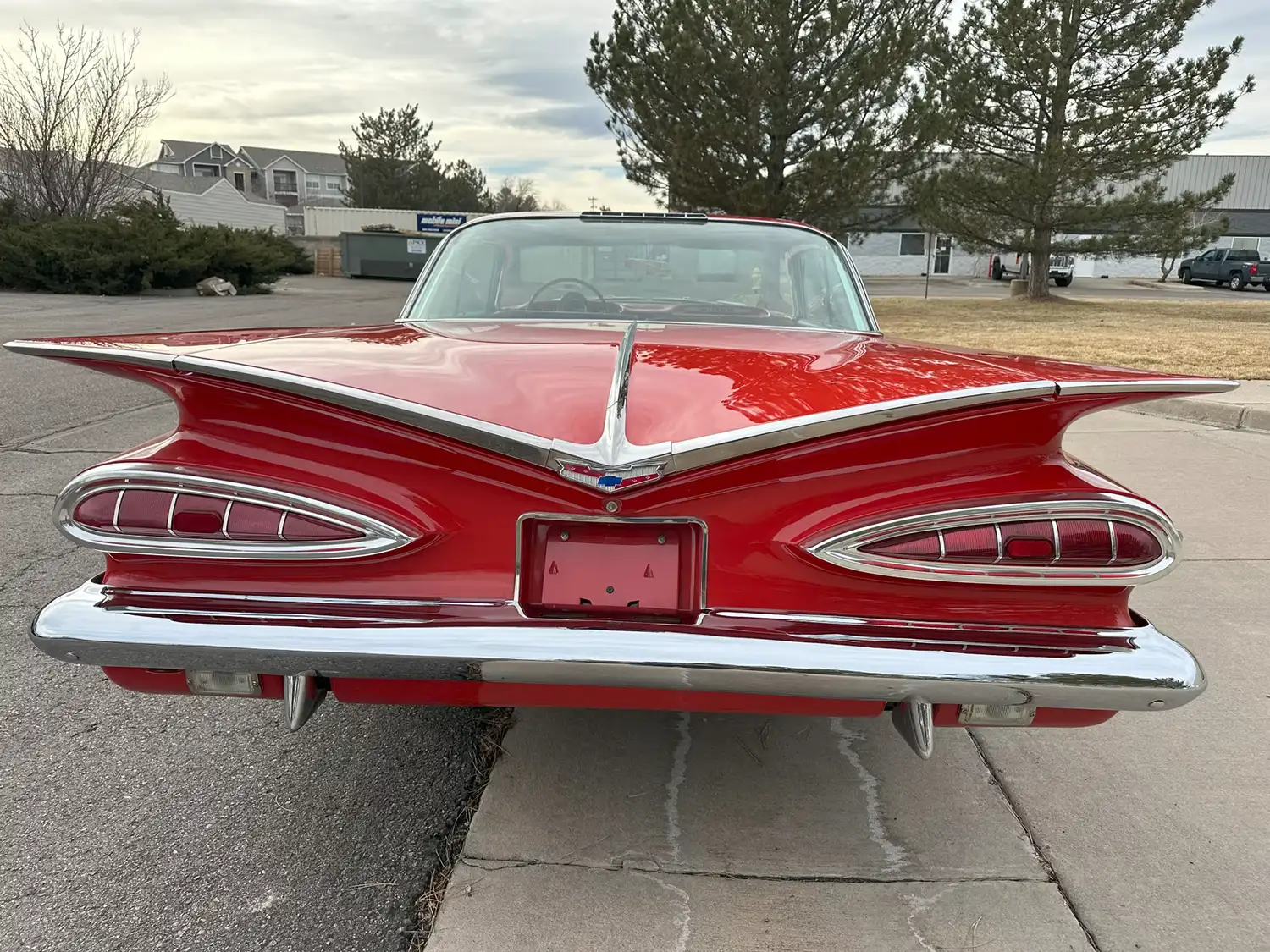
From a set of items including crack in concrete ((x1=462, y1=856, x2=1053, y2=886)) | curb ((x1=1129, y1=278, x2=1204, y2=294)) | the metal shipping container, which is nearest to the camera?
crack in concrete ((x1=462, y1=856, x2=1053, y2=886))

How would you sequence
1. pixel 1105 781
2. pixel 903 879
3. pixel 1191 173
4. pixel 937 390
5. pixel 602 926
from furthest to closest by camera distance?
pixel 1191 173 → pixel 1105 781 → pixel 903 879 → pixel 602 926 → pixel 937 390

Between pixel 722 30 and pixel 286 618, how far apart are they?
20334 mm

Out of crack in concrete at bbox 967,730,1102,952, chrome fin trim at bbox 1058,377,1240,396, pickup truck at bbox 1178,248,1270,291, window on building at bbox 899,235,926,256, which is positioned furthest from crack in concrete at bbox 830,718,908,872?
window on building at bbox 899,235,926,256

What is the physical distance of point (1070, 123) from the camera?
20.1 m

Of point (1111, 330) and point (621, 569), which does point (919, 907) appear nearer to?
point (621, 569)

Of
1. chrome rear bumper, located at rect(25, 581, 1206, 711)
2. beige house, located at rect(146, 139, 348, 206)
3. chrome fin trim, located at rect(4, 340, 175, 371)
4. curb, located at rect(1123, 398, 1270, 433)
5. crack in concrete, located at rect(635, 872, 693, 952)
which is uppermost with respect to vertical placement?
beige house, located at rect(146, 139, 348, 206)

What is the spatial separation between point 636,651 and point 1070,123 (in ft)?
75.1

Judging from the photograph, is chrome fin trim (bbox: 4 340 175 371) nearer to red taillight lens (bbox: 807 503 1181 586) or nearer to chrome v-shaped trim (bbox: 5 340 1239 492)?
chrome v-shaped trim (bbox: 5 340 1239 492)

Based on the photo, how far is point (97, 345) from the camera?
5.43ft

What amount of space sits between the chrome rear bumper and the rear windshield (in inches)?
62.0

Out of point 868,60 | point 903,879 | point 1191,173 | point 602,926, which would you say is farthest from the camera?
point 1191,173

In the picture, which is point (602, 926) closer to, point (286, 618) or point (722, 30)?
point (286, 618)

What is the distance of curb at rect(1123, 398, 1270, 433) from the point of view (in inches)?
257

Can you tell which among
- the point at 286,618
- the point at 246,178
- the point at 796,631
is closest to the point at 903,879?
the point at 796,631
